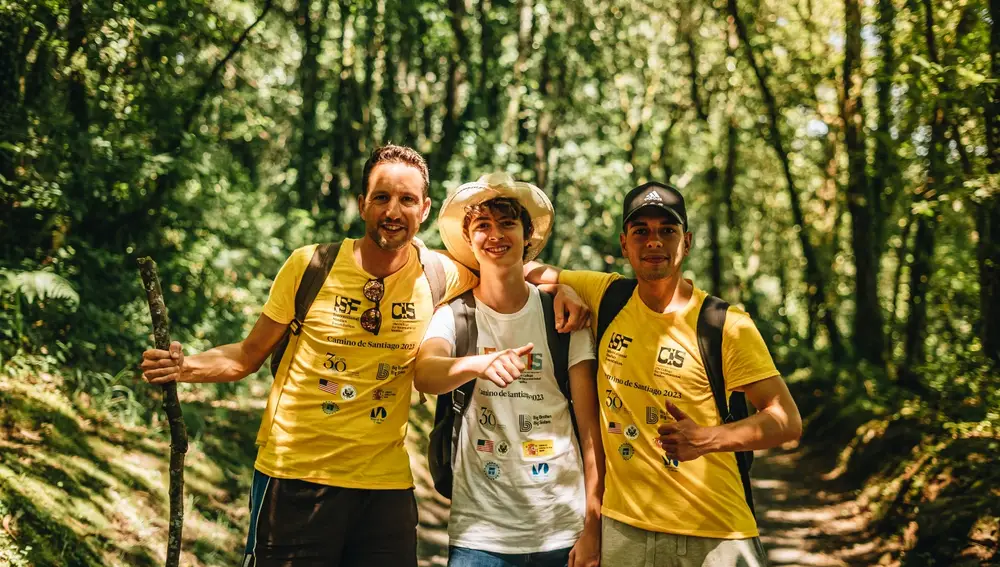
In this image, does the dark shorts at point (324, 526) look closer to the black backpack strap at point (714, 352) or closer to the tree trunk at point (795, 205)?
the black backpack strap at point (714, 352)

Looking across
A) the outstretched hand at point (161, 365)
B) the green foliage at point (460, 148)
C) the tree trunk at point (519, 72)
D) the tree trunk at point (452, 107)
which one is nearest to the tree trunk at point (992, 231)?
the green foliage at point (460, 148)

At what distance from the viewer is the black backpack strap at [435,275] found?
3.98m

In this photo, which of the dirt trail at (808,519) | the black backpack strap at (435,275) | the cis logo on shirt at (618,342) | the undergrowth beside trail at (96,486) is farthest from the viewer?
the dirt trail at (808,519)

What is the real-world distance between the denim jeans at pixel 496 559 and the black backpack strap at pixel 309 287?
1233mm

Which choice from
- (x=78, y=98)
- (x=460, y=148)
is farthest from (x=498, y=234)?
(x=460, y=148)

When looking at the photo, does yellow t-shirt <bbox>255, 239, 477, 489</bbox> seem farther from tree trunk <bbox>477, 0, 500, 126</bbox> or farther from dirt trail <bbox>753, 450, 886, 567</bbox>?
tree trunk <bbox>477, 0, 500, 126</bbox>

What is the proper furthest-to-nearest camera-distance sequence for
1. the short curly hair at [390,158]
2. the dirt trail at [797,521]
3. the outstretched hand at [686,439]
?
the dirt trail at [797,521] < the short curly hair at [390,158] < the outstretched hand at [686,439]

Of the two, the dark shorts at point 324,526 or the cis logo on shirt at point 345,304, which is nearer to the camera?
the dark shorts at point 324,526

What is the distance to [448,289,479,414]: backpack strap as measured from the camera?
3643mm

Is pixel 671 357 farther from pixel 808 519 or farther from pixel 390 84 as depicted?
pixel 390 84

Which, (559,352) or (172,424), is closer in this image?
(172,424)

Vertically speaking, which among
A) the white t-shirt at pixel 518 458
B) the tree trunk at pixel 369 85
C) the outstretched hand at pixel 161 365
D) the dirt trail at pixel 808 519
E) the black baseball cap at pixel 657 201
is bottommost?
the dirt trail at pixel 808 519

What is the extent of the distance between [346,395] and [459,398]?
0.53 m

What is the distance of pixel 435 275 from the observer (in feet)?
13.3
